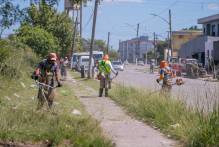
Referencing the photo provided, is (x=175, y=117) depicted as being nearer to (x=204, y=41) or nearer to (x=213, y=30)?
(x=204, y=41)

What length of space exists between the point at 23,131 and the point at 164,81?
29.5 ft

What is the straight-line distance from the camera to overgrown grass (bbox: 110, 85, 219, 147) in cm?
927

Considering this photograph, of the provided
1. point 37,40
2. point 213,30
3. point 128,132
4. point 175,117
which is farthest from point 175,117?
point 213,30

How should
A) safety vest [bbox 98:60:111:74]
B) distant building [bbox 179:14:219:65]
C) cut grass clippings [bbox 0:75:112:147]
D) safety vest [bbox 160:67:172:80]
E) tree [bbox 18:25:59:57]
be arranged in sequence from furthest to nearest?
distant building [bbox 179:14:219:65] < tree [bbox 18:25:59:57] < safety vest [bbox 98:60:111:74] < safety vest [bbox 160:67:172:80] < cut grass clippings [bbox 0:75:112:147]

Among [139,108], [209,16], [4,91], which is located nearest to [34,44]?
[4,91]

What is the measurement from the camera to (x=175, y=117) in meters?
11.9

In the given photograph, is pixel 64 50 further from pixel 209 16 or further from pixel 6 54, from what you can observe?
pixel 6 54

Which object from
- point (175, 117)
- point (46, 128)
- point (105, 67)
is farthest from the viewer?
point (105, 67)

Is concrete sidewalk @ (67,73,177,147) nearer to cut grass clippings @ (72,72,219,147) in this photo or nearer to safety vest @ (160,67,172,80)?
cut grass clippings @ (72,72,219,147)

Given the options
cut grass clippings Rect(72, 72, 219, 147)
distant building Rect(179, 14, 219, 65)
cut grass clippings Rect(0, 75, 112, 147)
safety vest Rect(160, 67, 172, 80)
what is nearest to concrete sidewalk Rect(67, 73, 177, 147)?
cut grass clippings Rect(72, 72, 219, 147)

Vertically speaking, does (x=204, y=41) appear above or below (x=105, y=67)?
above

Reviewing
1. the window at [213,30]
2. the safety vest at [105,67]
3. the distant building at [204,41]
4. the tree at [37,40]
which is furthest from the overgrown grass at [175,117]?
the window at [213,30]

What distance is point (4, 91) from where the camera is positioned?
17.9 meters

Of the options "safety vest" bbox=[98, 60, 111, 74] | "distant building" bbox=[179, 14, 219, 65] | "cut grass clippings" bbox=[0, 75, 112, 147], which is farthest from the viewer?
"distant building" bbox=[179, 14, 219, 65]
